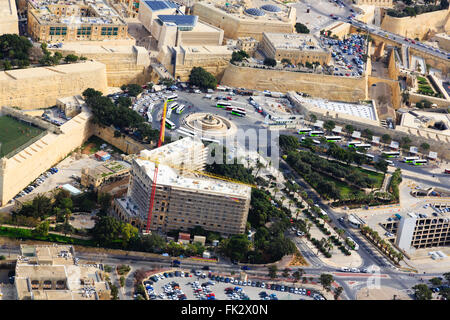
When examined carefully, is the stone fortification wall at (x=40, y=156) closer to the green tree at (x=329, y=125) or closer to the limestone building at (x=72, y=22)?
the limestone building at (x=72, y=22)

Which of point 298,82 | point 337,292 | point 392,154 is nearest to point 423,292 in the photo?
point 337,292

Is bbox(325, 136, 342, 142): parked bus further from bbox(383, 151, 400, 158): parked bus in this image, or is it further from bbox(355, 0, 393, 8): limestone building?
bbox(355, 0, 393, 8): limestone building

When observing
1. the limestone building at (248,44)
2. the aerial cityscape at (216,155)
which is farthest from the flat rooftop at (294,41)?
the limestone building at (248,44)

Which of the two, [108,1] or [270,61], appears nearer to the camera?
[270,61]
